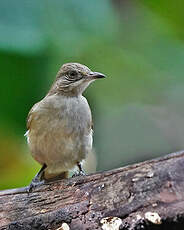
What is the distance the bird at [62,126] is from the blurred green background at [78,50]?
11 centimetres

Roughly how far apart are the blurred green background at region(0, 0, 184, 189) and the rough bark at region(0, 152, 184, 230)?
109cm

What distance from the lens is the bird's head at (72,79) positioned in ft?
20.2

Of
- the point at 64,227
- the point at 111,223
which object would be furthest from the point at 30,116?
the point at 111,223

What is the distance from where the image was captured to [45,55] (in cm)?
584

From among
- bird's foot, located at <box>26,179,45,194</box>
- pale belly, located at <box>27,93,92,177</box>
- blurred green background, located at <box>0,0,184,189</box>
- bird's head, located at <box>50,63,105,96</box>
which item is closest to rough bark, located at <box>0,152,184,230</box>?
bird's foot, located at <box>26,179,45,194</box>

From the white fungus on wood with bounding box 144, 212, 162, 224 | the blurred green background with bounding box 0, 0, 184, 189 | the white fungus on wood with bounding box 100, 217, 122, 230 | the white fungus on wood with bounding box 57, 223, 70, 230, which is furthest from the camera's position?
the blurred green background with bounding box 0, 0, 184, 189

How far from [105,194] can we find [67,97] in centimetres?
190

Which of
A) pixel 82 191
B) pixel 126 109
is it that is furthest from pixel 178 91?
pixel 82 191

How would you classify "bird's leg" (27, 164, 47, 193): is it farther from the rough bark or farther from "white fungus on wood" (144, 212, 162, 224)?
"white fungus on wood" (144, 212, 162, 224)

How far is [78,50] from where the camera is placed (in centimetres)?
633

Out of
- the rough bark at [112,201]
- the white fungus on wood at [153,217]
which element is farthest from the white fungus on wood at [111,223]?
the white fungus on wood at [153,217]

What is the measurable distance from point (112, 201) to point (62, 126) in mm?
1644

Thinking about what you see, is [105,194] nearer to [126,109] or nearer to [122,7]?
[122,7]

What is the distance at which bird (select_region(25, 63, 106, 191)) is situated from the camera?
5.95m
